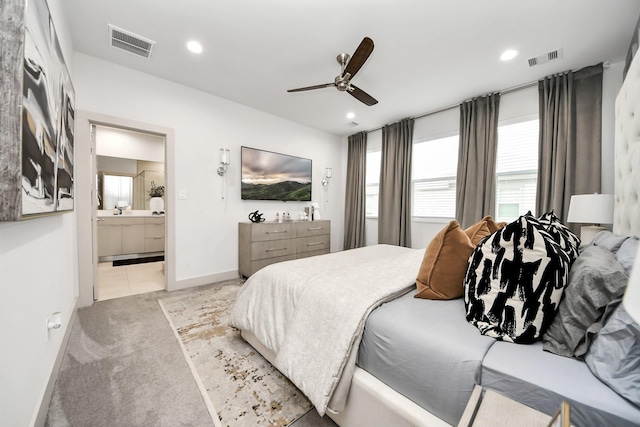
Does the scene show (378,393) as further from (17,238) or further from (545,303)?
(17,238)

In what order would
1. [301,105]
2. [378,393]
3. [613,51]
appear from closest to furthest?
[378,393]
[613,51]
[301,105]

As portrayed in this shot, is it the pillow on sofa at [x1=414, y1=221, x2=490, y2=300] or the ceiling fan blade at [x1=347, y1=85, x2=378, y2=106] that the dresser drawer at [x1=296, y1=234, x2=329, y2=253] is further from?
the pillow on sofa at [x1=414, y1=221, x2=490, y2=300]

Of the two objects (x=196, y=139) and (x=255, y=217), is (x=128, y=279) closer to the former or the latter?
(x=255, y=217)

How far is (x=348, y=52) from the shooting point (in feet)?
7.74

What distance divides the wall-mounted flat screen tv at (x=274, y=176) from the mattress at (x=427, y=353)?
3.04 metres

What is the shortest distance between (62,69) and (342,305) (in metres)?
2.40

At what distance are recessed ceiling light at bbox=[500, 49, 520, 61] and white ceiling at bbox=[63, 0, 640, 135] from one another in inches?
2.3

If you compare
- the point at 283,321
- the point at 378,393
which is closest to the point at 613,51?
the point at 378,393

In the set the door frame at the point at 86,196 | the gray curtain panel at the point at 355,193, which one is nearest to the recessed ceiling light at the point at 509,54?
the gray curtain panel at the point at 355,193

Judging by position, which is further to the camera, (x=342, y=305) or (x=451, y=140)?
(x=451, y=140)

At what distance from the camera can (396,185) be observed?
4156 millimetres

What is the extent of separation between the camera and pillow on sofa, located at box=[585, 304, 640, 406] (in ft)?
2.10

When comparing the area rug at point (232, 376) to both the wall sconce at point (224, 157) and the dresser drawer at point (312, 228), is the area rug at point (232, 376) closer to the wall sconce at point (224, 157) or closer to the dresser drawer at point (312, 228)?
the dresser drawer at point (312, 228)

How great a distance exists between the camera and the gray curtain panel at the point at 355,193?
4.75 meters
